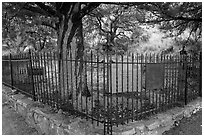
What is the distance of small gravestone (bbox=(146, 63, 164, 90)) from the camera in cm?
345

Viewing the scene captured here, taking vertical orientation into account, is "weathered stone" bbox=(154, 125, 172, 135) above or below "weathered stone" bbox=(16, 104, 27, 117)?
below

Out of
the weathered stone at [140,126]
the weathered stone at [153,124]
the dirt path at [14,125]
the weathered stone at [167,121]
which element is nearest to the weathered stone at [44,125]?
the dirt path at [14,125]

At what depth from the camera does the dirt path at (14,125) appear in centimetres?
365

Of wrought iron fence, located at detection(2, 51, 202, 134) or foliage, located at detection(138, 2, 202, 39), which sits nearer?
wrought iron fence, located at detection(2, 51, 202, 134)

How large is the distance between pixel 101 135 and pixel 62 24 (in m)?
2.31

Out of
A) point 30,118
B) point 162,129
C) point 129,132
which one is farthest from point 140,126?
point 30,118

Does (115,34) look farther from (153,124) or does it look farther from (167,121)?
(153,124)

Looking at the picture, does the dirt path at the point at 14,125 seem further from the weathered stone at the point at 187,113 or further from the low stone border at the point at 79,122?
the weathered stone at the point at 187,113

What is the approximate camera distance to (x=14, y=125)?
3.94 metres

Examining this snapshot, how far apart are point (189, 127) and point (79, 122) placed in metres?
2.16

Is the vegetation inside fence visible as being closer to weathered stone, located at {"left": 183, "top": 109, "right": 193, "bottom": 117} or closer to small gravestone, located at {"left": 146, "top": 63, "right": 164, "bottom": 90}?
small gravestone, located at {"left": 146, "top": 63, "right": 164, "bottom": 90}

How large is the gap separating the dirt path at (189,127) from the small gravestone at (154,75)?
2.81 feet

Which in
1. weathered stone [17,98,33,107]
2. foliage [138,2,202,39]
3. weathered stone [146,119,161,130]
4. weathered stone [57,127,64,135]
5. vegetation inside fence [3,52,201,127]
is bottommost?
weathered stone [57,127,64,135]

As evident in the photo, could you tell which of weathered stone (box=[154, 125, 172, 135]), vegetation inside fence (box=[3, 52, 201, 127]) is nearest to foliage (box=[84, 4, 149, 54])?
vegetation inside fence (box=[3, 52, 201, 127])
